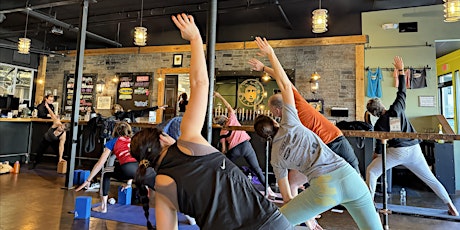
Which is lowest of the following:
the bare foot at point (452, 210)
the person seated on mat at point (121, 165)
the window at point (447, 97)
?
the bare foot at point (452, 210)

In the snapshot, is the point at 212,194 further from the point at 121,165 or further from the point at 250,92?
the point at 250,92

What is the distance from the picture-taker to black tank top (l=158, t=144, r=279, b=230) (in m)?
1.02

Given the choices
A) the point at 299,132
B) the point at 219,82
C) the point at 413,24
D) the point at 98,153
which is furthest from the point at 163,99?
the point at 299,132

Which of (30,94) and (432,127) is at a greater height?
(30,94)

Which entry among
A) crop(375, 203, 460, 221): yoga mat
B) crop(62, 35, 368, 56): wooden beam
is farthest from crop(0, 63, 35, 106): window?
crop(375, 203, 460, 221): yoga mat

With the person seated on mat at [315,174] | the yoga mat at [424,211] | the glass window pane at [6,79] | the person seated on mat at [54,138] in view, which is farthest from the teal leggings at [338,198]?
the glass window pane at [6,79]

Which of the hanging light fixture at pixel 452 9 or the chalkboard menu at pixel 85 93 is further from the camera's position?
the chalkboard menu at pixel 85 93

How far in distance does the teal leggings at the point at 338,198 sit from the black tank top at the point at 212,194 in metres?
0.80

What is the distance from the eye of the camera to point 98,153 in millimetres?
7031

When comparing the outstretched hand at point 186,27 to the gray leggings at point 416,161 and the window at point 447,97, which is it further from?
the window at point 447,97

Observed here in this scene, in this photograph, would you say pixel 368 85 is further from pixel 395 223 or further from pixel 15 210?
pixel 15 210

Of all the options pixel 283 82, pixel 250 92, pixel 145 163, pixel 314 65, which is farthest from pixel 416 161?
pixel 250 92

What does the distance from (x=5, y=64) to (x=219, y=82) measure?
25.0 ft

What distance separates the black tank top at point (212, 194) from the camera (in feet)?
3.35
